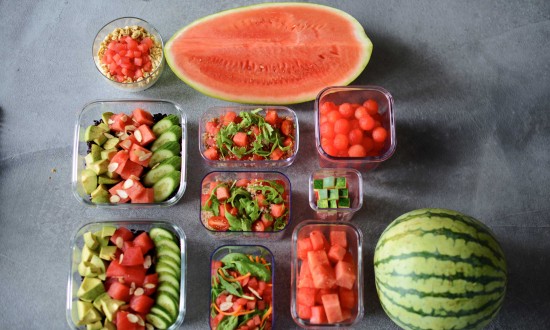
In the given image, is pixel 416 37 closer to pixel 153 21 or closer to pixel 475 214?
pixel 475 214

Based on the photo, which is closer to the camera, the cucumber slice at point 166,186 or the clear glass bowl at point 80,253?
the clear glass bowl at point 80,253

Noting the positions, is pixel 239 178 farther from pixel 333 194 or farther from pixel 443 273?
pixel 443 273

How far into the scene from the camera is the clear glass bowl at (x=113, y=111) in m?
2.21

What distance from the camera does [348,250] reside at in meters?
2.14

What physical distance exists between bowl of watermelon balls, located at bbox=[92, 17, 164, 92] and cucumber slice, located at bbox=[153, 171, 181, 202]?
45cm

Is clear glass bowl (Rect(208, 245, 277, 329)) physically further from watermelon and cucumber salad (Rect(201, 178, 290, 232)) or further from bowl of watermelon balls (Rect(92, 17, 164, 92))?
bowl of watermelon balls (Rect(92, 17, 164, 92))

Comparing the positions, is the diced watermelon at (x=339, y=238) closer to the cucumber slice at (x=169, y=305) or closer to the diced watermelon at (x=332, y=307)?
the diced watermelon at (x=332, y=307)

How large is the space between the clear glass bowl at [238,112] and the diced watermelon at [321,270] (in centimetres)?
42

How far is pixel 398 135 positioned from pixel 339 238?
57 centimetres

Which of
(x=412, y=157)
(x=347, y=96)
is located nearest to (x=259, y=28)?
(x=347, y=96)

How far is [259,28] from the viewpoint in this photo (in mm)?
2377

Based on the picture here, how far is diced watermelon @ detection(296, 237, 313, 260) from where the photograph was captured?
2.11 meters

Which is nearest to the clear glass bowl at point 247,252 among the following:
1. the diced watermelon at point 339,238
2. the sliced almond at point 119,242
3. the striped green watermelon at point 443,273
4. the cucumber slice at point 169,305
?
the cucumber slice at point 169,305

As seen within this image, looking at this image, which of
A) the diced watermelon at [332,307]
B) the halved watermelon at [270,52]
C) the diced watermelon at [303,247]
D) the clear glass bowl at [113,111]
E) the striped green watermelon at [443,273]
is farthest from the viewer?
the halved watermelon at [270,52]
